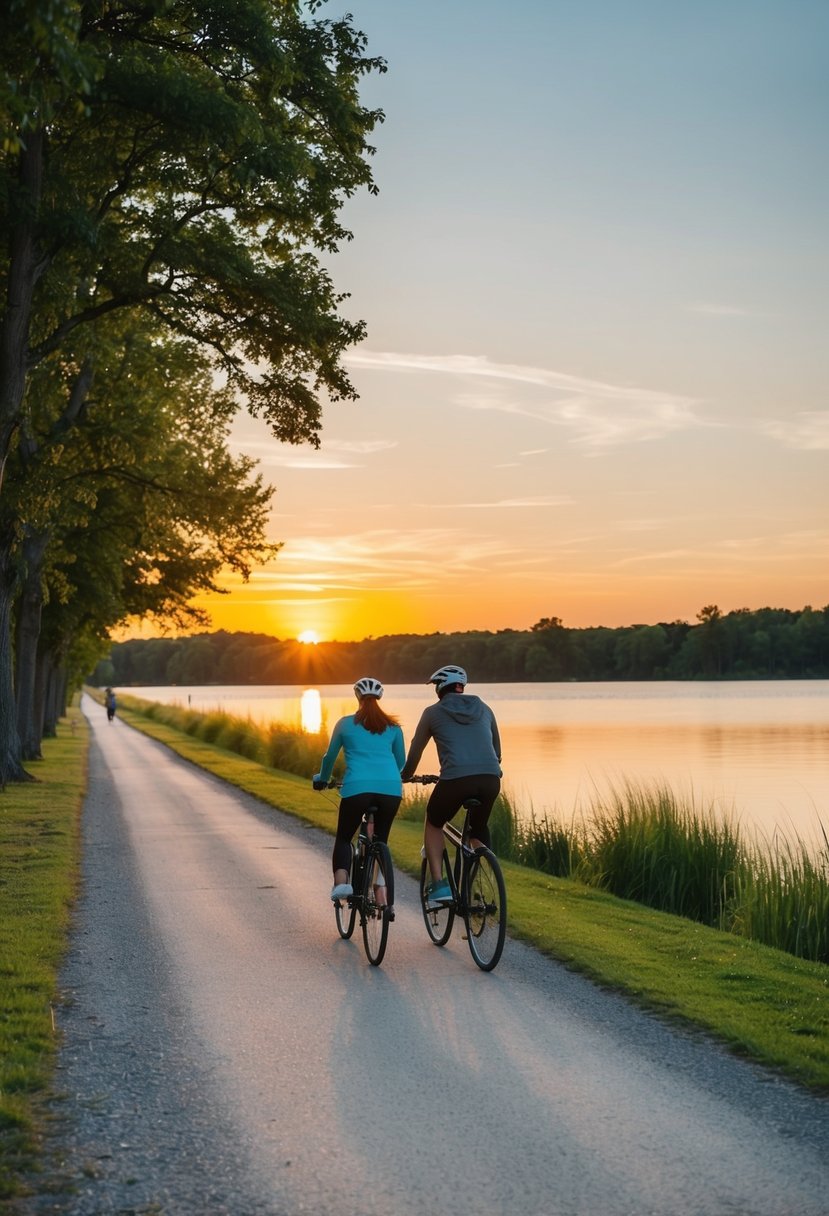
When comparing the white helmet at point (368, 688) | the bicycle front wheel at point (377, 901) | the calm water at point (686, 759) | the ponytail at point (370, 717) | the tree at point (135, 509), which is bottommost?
the calm water at point (686, 759)

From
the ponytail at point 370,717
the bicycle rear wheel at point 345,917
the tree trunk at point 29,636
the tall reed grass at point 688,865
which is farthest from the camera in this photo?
the tree trunk at point 29,636

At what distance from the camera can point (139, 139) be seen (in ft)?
53.9

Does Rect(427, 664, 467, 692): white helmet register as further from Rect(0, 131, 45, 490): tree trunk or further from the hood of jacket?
Rect(0, 131, 45, 490): tree trunk

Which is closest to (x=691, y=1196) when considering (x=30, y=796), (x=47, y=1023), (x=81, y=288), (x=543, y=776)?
(x=47, y=1023)

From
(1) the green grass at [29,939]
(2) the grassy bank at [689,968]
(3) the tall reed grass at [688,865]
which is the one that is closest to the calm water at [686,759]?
(3) the tall reed grass at [688,865]

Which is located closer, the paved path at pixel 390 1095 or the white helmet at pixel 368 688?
the paved path at pixel 390 1095

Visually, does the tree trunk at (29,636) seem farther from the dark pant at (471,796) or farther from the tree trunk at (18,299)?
the dark pant at (471,796)

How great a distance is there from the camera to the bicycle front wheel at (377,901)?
359 inches

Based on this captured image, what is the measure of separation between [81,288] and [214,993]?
1370 centimetres

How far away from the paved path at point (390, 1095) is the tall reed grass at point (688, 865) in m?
3.28

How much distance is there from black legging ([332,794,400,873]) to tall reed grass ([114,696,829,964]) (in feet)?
14.0

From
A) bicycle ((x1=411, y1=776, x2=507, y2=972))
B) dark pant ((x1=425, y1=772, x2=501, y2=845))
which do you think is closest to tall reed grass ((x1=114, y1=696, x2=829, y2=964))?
bicycle ((x1=411, y1=776, x2=507, y2=972))

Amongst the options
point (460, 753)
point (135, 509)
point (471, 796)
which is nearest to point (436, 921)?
point (471, 796)

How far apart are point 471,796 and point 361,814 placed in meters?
0.94
